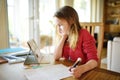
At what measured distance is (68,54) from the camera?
4.83ft

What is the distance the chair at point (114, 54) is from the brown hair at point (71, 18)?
1518 mm

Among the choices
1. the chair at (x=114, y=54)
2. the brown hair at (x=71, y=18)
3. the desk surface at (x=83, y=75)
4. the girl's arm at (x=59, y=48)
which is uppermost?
the brown hair at (x=71, y=18)

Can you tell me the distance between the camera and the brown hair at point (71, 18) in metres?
1.30

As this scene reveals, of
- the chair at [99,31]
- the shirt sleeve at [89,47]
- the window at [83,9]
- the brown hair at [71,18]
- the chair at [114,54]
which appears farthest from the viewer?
the window at [83,9]

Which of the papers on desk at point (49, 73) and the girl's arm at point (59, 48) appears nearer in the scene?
the papers on desk at point (49, 73)

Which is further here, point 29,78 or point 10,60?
point 10,60

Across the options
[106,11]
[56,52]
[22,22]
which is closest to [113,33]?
[106,11]

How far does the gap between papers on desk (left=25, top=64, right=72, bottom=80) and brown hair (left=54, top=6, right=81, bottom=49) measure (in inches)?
11.2

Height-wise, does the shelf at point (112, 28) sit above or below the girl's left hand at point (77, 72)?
above

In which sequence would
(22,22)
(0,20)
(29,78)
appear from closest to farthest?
(29,78), (0,20), (22,22)

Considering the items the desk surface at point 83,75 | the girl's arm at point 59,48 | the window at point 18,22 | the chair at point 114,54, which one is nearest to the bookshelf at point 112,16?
the chair at point 114,54

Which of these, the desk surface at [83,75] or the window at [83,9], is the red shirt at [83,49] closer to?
the desk surface at [83,75]

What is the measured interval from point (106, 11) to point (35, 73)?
17.5 ft

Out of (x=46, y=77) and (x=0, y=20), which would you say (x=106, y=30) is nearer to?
(x=0, y=20)
